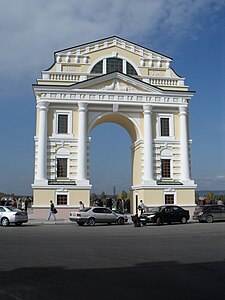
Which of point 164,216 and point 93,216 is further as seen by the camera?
point 164,216

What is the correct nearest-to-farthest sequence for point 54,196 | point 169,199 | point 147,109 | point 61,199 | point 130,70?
point 54,196 < point 61,199 < point 169,199 < point 147,109 < point 130,70

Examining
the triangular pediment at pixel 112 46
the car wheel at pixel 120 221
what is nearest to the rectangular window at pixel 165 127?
the triangular pediment at pixel 112 46

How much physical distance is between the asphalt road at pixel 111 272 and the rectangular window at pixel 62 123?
81.7 ft

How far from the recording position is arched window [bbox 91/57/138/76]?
40.9 meters

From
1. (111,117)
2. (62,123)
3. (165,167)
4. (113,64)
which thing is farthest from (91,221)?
(113,64)

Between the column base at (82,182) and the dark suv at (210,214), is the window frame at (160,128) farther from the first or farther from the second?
the dark suv at (210,214)

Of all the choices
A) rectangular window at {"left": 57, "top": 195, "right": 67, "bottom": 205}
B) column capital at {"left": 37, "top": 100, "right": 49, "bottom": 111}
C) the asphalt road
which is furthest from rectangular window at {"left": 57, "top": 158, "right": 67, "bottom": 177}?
the asphalt road

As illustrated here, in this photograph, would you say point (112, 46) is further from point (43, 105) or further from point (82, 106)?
point (43, 105)

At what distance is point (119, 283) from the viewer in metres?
8.36

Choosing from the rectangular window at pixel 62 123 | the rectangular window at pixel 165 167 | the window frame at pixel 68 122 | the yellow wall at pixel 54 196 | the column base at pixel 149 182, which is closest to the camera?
the yellow wall at pixel 54 196

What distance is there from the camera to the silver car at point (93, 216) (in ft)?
93.9

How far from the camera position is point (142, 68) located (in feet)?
136

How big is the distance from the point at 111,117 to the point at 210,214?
1509cm

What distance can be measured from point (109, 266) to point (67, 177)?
92.3 ft
